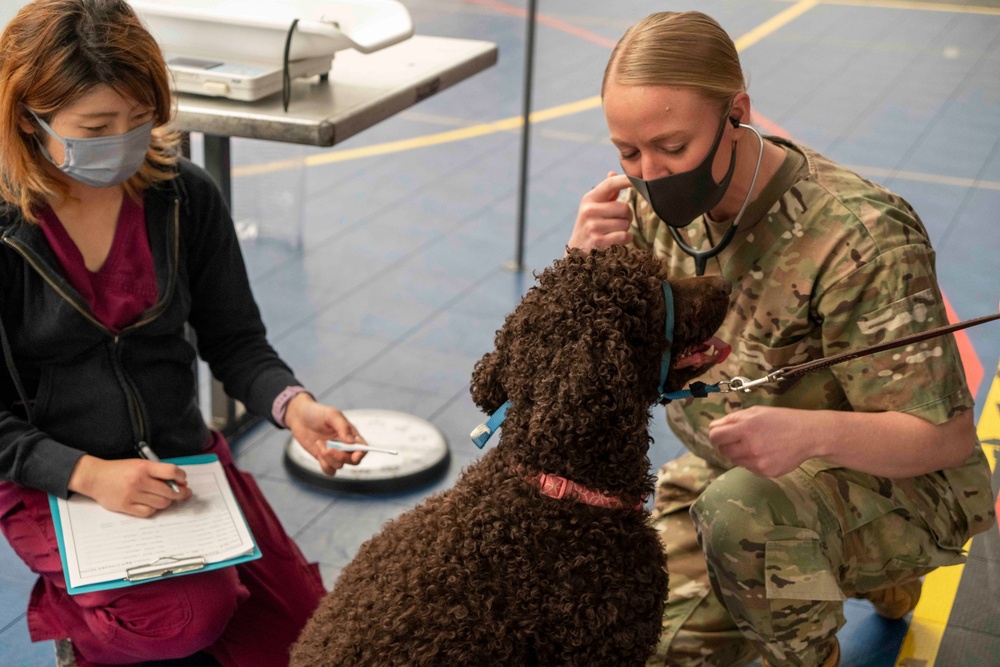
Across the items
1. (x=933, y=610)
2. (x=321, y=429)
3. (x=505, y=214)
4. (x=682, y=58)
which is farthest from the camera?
(x=505, y=214)

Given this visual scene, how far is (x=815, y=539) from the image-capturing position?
2.11 m

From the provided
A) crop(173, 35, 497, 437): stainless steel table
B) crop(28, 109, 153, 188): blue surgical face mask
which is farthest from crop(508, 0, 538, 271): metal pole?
crop(28, 109, 153, 188): blue surgical face mask

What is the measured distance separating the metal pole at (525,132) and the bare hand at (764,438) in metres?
3.01

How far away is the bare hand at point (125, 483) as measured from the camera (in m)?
2.16

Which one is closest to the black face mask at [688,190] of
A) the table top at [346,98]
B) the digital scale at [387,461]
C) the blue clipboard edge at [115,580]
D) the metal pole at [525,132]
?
the table top at [346,98]

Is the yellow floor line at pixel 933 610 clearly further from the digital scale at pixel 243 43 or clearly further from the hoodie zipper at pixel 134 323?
the digital scale at pixel 243 43

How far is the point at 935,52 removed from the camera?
5.33 m

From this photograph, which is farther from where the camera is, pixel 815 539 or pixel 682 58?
pixel 815 539

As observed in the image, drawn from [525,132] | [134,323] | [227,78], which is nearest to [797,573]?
[134,323]

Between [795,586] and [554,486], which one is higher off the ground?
[554,486]

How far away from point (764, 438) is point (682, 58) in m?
0.72

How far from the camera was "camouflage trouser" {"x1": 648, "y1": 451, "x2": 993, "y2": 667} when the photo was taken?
2.10 metres

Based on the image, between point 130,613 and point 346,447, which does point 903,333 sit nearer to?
point 346,447

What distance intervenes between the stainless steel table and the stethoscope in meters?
0.97
